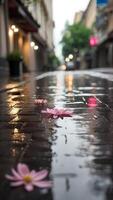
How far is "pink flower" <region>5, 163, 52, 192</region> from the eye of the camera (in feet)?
10.1

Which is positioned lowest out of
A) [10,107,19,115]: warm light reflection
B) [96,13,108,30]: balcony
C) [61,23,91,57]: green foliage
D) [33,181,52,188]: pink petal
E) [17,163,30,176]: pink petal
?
[10,107,19,115]: warm light reflection

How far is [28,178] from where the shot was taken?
10.3ft

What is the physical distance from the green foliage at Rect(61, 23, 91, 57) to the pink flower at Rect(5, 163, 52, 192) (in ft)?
299

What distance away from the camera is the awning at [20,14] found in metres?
28.4

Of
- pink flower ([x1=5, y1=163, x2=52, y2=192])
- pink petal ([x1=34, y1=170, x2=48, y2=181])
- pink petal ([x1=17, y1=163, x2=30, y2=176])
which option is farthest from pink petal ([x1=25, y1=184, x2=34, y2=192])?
pink petal ([x1=17, y1=163, x2=30, y2=176])

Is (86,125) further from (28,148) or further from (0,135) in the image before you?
(28,148)

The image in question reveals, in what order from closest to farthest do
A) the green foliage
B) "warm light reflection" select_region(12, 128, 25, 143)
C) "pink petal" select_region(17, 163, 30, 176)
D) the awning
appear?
"pink petal" select_region(17, 163, 30, 176) → "warm light reflection" select_region(12, 128, 25, 143) → the awning → the green foliage

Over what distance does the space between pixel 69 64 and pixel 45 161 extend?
77.2m

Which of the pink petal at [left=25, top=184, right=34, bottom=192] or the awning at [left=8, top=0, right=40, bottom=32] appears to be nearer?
the pink petal at [left=25, top=184, right=34, bottom=192]

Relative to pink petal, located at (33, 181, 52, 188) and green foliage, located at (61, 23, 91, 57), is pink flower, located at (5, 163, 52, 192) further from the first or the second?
green foliage, located at (61, 23, 91, 57)

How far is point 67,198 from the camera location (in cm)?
286

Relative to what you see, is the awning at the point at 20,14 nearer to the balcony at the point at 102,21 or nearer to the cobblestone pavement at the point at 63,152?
the cobblestone pavement at the point at 63,152

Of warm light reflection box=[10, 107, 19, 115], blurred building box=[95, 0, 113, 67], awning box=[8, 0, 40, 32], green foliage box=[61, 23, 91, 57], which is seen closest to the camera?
warm light reflection box=[10, 107, 19, 115]

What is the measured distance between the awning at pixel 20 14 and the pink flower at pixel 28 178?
24.6m
